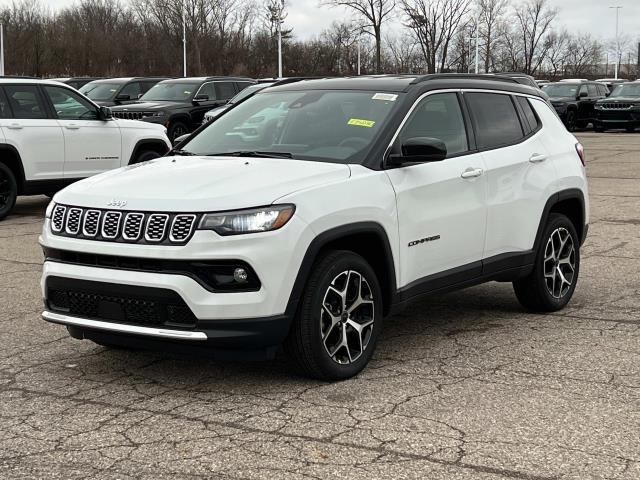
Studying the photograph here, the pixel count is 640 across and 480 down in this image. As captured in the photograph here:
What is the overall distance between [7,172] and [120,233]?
314 inches

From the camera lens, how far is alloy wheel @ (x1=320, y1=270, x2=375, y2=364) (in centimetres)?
501

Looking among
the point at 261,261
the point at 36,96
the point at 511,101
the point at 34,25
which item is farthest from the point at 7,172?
the point at 34,25

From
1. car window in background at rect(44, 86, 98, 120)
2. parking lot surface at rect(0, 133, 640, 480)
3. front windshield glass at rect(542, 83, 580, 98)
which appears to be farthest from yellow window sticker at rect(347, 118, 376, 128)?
front windshield glass at rect(542, 83, 580, 98)

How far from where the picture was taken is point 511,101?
682cm

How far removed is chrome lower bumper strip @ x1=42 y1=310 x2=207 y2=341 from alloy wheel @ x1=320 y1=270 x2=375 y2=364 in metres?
0.73

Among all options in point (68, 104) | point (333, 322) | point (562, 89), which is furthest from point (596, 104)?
point (333, 322)

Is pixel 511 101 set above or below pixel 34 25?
below

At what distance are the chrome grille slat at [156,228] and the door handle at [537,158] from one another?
3044mm

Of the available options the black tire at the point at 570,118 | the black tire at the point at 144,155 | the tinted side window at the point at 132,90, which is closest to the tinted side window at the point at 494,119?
the black tire at the point at 144,155

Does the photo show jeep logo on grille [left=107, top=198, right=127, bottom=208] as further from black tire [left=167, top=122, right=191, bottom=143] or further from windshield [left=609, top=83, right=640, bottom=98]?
windshield [left=609, top=83, right=640, bottom=98]

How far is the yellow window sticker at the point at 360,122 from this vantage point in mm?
5648

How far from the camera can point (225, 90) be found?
21984mm

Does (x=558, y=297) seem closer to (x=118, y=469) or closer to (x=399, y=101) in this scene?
(x=399, y=101)

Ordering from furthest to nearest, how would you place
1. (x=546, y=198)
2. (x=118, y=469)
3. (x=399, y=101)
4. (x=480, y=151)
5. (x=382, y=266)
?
(x=546, y=198) < (x=480, y=151) < (x=399, y=101) < (x=382, y=266) < (x=118, y=469)
